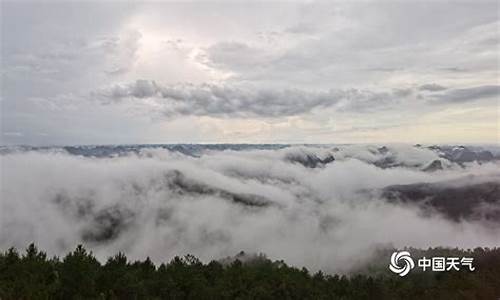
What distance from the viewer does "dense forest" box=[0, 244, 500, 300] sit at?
118 ft

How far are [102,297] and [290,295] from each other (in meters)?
21.5

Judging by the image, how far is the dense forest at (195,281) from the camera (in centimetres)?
3606

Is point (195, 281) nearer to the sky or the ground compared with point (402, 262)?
nearer to the ground

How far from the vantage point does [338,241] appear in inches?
7283

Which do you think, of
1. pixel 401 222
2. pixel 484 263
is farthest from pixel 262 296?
pixel 401 222

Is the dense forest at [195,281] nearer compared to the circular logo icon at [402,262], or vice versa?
the dense forest at [195,281]

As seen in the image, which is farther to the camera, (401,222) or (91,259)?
(401,222)

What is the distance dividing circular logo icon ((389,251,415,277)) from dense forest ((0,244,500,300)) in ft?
20.2

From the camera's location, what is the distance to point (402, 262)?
4381cm

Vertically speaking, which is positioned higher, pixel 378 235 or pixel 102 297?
pixel 102 297

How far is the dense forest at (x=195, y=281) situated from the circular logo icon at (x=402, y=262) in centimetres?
614

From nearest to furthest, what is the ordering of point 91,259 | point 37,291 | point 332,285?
1. point 37,291
2. point 91,259
3. point 332,285

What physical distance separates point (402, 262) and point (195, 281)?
18696mm

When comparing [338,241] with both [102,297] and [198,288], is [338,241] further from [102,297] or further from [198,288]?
[102,297]
